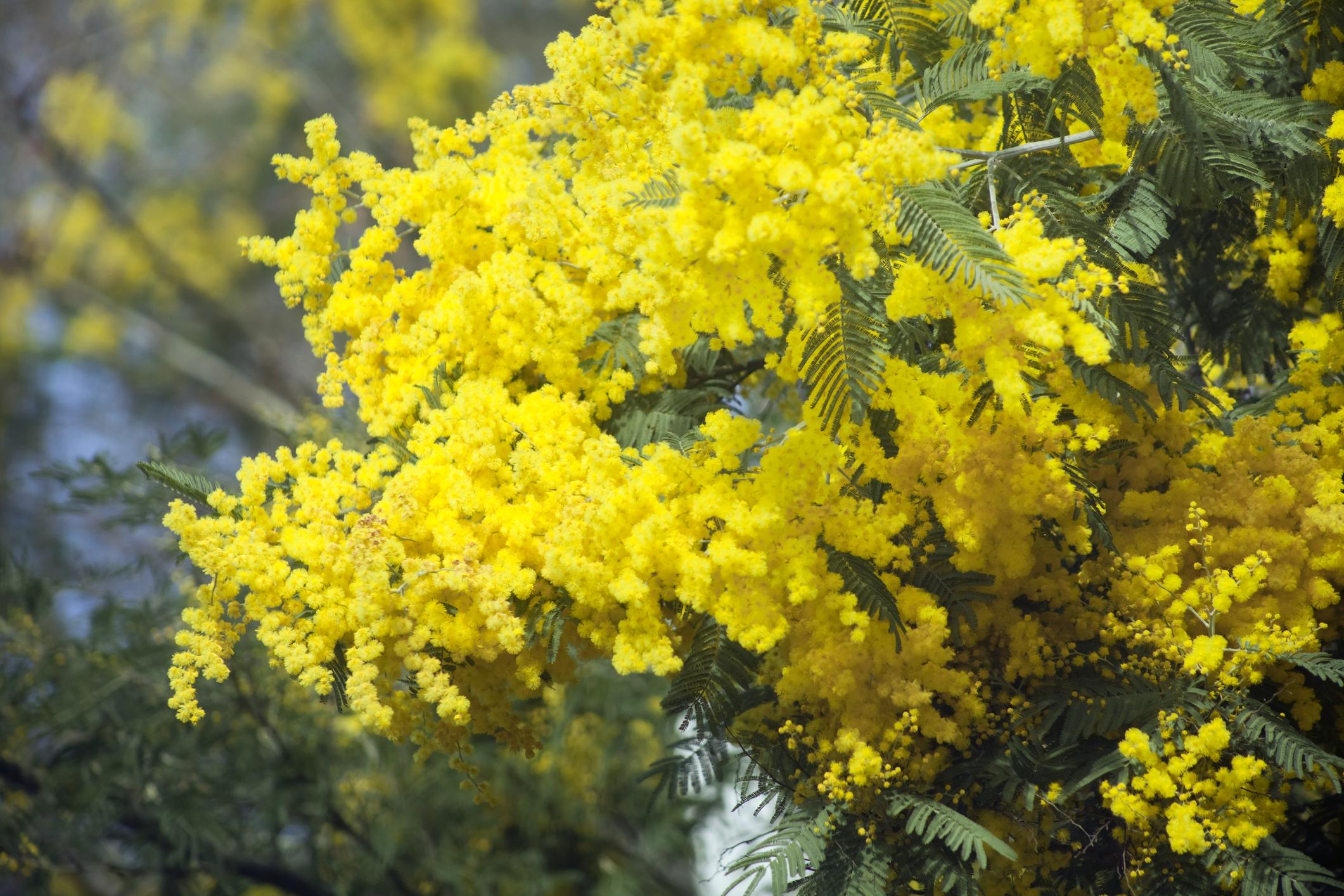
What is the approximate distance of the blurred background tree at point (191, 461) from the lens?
12.8 ft

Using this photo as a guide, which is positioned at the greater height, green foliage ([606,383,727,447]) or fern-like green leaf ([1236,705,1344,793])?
green foliage ([606,383,727,447])

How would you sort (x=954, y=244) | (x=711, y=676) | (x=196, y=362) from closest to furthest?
(x=954, y=244) → (x=711, y=676) → (x=196, y=362)

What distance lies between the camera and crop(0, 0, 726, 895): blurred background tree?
3895mm

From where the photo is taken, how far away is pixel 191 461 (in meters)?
3.90

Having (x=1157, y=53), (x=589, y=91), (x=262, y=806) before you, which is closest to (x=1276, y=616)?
(x=1157, y=53)

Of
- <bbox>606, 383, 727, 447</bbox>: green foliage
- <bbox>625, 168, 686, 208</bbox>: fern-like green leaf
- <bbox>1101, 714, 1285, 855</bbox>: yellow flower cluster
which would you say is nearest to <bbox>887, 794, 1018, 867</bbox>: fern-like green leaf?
<bbox>1101, 714, 1285, 855</bbox>: yellow flower cluster

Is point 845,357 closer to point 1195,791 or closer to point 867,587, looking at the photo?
point 867,587

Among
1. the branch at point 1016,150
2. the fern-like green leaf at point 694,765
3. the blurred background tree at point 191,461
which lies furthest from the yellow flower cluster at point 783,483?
the blurred background tree at point 191,461

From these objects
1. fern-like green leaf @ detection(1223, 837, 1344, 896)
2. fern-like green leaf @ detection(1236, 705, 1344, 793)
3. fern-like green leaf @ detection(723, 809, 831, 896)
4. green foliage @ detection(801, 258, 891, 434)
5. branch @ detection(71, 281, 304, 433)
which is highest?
branch @ detection(71, 281, 304, 433)

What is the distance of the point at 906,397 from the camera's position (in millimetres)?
1881

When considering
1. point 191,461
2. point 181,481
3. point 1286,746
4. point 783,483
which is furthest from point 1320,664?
point 191,461

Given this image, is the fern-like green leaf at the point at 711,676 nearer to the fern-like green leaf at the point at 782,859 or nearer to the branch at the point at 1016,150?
the fern-like green leaf at the point at 782,859

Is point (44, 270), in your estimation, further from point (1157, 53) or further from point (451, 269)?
point (1157, 53)

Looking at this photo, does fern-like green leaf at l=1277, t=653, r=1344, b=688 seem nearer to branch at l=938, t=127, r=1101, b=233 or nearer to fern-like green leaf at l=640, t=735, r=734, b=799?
branch at l=938, t=127, r=1101, b=233
